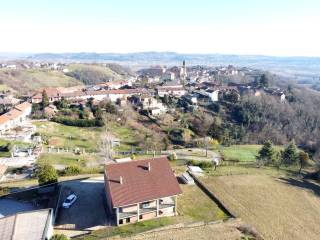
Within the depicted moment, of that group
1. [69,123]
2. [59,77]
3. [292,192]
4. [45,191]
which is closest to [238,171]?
[292,192]

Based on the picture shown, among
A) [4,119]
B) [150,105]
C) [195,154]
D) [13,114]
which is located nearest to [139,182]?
[195,154]

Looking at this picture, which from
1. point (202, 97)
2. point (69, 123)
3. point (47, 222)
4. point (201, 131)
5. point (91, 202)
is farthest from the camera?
point (202, 97)

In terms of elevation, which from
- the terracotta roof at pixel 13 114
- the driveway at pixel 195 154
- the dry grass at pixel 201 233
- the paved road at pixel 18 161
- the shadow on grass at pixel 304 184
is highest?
the terracotta roof at pixel 13 114

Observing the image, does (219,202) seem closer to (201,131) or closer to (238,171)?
(238,171)

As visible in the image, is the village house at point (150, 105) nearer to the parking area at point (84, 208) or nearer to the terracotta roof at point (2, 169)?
the terracotta roof at point (2, 169)

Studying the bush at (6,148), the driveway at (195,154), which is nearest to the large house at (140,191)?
the driveway at (195,154)

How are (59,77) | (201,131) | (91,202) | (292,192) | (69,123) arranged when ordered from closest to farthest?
(91,202) < (292,192) < (69,123) < (201,131) < (59,77)
